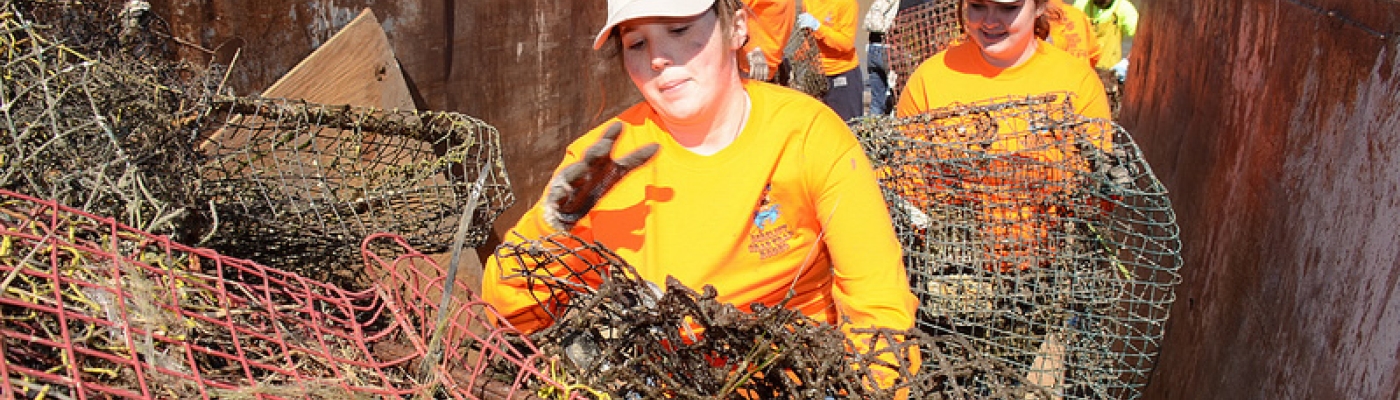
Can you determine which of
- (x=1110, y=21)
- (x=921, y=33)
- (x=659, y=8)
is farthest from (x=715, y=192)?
(x=1110, y=21)

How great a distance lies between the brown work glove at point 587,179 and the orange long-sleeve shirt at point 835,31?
5292 mm

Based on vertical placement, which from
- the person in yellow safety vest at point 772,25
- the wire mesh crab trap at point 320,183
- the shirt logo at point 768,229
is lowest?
the wire mesh crab trap at point 320,183

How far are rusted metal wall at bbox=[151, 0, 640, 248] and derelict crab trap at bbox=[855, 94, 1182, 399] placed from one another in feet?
3.42

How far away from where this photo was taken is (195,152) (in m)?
3.02

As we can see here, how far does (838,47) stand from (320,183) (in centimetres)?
487

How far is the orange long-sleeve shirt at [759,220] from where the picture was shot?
2387 mm

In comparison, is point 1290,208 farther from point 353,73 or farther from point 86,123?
point 353,73

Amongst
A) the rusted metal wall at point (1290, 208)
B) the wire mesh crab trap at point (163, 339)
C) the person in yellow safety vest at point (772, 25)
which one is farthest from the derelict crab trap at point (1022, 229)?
the person in yellow safety vest at point (772, 25)

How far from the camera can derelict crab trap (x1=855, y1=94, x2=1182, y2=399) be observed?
321 cm

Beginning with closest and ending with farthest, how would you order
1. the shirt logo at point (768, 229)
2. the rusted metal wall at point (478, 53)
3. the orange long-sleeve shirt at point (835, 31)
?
the shirt logo at point (768, 229), the rusted metal wall at point (478, 53), the orange long-sleeve shirt at point (835, 31)

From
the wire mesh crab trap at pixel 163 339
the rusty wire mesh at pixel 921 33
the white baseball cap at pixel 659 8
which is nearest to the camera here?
the wire mesh crab trap at pixel 163 339

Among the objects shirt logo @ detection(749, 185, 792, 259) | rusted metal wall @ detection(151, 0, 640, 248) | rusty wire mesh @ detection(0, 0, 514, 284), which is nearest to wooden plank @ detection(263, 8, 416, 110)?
rusted metal wall @ detection(151, 0, 640, 248)

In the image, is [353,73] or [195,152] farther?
[353,73]

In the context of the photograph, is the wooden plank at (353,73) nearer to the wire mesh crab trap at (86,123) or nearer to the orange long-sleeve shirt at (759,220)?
the wire mesh crab trap at (86,123)
